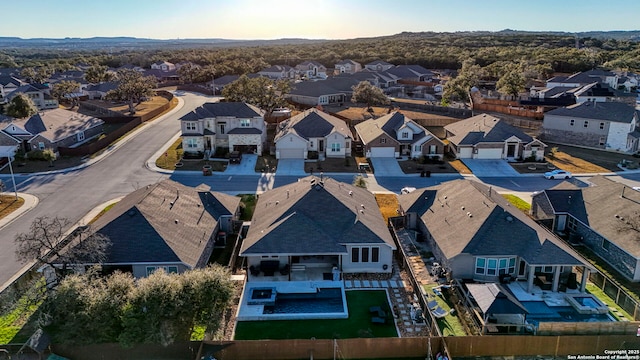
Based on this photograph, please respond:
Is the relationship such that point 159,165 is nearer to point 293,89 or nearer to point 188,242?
point 188,242

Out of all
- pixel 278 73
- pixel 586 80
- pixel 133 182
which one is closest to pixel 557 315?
pixel 133 182

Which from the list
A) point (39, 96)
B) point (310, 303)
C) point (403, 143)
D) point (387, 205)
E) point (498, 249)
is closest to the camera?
point (310, 303)

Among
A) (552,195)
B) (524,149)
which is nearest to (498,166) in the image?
(524,149)

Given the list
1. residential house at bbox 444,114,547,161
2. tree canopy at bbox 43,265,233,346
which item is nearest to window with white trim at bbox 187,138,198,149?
residential house at bbox 444,114,547,161

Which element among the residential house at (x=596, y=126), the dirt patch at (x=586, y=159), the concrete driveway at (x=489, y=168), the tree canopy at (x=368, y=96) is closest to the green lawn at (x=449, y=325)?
the concrete driveway at (x=489, y=168)

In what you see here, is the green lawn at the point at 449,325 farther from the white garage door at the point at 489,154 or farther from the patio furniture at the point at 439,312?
the white garage door at the point at 489,154

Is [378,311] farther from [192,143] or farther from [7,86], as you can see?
[7,86]
